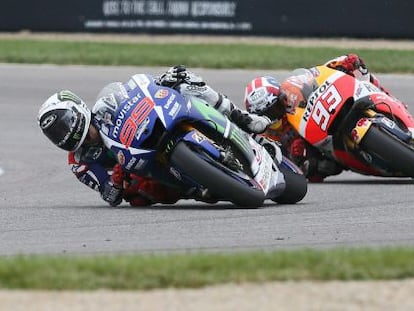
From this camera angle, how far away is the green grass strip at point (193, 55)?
800 inches

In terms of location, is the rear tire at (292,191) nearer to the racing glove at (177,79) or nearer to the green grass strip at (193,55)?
the racing glove at (177,79)

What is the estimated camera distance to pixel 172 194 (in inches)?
403

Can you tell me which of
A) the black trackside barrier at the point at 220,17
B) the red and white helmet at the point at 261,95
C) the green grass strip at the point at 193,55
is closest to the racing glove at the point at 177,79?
the red and white helmet at the point at 261,95

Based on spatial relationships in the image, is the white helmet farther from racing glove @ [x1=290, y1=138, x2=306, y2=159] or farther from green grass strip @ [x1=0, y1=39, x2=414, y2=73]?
green grass strip @ [x1=0, y1=39, x2=414, y2=73]

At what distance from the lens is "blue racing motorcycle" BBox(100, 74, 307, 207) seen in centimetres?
939

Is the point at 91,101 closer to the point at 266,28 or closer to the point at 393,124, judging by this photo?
the point at 266,28

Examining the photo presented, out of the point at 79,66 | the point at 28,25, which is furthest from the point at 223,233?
the point at 28,25

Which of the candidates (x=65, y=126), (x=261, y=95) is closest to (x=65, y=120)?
(x=65, y=126)

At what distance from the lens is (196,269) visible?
266 inches

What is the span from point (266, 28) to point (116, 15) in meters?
2.73

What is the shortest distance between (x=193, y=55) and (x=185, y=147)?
11817 mm

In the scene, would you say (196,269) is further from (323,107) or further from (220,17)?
(220,17)

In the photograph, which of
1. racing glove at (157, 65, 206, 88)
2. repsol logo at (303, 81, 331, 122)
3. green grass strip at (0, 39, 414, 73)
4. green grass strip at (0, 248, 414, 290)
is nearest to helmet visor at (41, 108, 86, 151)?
racing glove at (157, 65, 206, 88)

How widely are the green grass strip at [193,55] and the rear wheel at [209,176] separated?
35.1 feet
